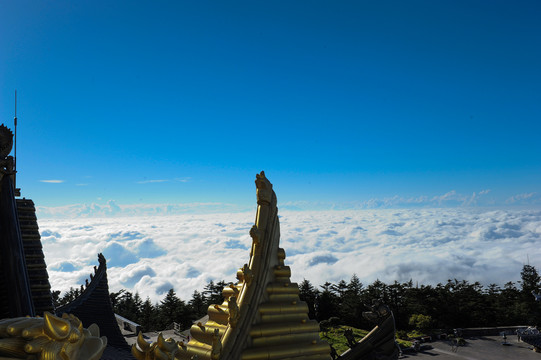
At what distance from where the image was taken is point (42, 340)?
2.55m

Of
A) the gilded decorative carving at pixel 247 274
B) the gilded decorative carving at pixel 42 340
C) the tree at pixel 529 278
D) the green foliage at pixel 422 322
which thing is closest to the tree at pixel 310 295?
the green foliage at pixel 422 322

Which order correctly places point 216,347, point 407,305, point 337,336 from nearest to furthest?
1. point 216,347
2. point 337,336
3. point 407,305

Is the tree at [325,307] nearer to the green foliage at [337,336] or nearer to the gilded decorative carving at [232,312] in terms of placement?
the green foliage at [337,336]

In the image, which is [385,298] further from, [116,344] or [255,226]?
[255,226]

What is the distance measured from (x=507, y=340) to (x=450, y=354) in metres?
6.54

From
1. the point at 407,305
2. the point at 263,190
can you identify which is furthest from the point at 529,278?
the point at 263,190

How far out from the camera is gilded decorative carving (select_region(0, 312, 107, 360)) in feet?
8.19

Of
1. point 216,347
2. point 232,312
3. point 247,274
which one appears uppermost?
point 247,274

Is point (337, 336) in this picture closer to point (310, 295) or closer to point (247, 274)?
point (310, 295)

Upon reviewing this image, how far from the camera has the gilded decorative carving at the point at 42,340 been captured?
2.50 m

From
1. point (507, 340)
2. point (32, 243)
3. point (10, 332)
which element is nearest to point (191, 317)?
point (507, 340)

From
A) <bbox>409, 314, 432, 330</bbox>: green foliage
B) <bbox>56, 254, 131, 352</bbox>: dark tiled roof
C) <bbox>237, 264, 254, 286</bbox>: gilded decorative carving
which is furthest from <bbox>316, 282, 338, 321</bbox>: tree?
<bbox>237, 264, 254, 286</bbox>: gilded decorative carving

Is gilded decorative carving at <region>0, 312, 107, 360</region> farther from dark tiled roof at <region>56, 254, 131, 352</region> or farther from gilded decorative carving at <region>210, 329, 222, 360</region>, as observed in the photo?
dark tiled roof at <region>56, 254, 131, 352</region>

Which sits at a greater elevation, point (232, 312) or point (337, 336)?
point (232, 312)
